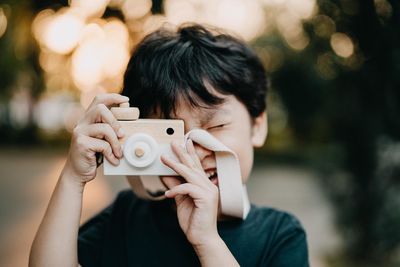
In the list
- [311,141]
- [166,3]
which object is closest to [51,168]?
[311,141]

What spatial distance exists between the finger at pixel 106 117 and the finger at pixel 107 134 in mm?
10

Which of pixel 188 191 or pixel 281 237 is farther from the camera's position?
pixel 281 237

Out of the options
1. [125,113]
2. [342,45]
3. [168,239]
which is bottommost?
[168,239]

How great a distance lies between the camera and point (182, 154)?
1129 mm

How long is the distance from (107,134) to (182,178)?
0.24m

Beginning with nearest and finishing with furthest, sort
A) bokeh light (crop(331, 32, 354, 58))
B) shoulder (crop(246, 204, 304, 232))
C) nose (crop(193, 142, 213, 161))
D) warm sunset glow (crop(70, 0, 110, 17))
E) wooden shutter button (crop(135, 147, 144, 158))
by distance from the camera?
wooden shutter button (crop(135, 147, 144, 158)) → nose (crop(193, 142, 213, 161)) → shoulder (crop(246, 204, 304, 232)) → warm sunset glow (crop(70, 0, 110, 17)) → bokeh light (crop(331, 32, 354, 58))

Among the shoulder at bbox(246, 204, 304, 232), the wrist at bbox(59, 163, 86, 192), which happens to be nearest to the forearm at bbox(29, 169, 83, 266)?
the wrist at bbox(59, 163, 86, 192)

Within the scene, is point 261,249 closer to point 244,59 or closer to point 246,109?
point 246,109

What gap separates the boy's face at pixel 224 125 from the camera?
1237 millimetres

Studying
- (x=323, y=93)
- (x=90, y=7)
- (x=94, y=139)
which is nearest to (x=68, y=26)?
(x=90, y=7)

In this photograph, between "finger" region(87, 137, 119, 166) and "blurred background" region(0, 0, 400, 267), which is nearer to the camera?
"finger" region(87, 137, 119, 166)

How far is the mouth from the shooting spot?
127cm

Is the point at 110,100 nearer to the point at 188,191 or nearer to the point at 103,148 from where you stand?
the point at 103,148

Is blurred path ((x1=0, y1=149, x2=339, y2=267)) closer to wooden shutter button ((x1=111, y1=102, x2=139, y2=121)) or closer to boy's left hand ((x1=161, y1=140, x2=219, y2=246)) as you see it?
boy's left hand ((x1=161, y1=140, x2=219, y2=246))
